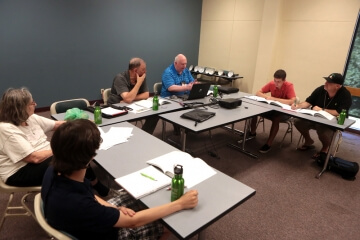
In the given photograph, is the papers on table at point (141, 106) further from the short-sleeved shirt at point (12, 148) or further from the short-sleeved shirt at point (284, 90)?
the short-sleeved shirt at point (284, 90)

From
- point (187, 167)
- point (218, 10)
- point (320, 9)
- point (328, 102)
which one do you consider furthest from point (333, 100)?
point (218, 10)

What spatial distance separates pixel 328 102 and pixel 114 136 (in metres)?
2.80

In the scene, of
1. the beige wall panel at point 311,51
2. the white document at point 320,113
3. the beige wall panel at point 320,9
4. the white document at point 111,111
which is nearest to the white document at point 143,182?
the white document at point 111,111

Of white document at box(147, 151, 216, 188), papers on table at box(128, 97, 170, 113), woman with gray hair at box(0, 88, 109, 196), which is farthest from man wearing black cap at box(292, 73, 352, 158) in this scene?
woman with gray hair at box(0, 88, 109, 196)

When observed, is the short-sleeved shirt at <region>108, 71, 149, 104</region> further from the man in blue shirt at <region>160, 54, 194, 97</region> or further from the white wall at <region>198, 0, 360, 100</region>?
Answer: the white wall at <region>198, 0, 360, 100</region>

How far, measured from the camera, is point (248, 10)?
5.54 m

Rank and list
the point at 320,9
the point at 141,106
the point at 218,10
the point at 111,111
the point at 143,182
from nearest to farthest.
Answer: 1. the point at 143,182
2. the point at 111,111
3. the point at 141,106
4. the point at 320,9
5. the point at 218,10

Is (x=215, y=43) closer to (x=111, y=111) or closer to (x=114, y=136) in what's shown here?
(x=111, y=111)

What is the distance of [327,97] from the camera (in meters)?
Answer: 3.25

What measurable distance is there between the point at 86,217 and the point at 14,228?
140cm

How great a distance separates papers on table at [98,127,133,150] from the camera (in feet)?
6.12

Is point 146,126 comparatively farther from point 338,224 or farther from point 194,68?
point 194,68

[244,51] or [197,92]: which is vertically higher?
[244,51]

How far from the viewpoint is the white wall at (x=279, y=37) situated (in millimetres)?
4414
